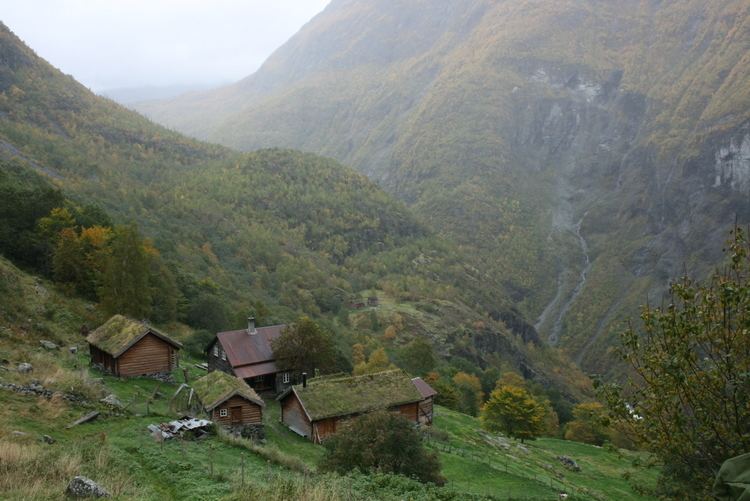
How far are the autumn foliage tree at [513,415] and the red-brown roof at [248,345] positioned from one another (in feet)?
61.8

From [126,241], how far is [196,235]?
7327 centimetres

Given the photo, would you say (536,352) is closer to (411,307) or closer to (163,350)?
(411,307)

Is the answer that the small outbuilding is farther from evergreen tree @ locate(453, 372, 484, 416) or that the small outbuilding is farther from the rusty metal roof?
Result: evergreen tree @ locate(453, 372, 484, 416)

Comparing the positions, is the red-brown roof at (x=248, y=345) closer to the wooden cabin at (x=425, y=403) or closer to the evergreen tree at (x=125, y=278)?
the evergreen tree at (x=125, y=278)

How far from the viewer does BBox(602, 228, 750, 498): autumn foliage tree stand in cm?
1296

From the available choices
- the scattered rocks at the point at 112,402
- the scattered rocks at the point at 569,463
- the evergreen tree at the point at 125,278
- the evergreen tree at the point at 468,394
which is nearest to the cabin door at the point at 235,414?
the scattered rocks at the point at 112,402

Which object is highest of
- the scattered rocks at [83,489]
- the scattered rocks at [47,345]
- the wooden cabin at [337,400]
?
the scattered rocks at [83,489]

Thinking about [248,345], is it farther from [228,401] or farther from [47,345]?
[47,345]

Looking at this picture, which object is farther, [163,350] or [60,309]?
[60,309]

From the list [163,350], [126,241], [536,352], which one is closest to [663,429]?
[163,350]

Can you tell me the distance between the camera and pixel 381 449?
20656 millimetres

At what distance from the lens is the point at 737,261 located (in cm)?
1310

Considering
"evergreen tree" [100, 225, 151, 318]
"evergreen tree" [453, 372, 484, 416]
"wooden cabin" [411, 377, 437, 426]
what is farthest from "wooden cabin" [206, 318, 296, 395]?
"evergreen tree" [453, 372, 484, 416]

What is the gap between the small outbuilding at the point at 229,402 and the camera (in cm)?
2995
